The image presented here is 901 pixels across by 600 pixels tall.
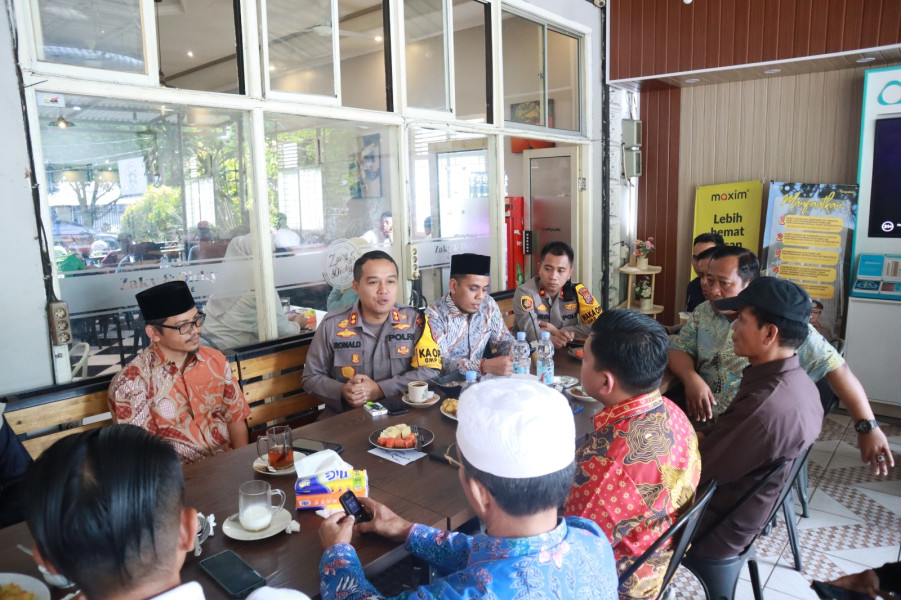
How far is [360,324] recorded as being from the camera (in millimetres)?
2924

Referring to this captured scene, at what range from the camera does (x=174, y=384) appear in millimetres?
2357

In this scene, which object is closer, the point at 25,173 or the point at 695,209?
the point at 25,173

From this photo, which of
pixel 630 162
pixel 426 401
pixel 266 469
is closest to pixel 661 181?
pixel 630 162

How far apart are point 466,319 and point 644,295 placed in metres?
2.93

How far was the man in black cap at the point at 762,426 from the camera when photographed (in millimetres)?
1858

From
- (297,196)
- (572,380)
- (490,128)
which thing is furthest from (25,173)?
(490,128)

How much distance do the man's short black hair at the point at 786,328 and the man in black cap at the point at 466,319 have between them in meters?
1.37

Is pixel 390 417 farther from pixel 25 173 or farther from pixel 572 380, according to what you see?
pixel 25 173

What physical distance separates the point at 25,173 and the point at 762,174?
211 inches

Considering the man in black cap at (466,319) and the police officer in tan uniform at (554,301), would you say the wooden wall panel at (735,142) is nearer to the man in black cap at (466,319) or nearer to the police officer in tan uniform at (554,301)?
the police officer in tan uniform at (554,301)

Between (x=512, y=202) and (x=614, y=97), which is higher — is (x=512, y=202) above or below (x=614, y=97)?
below

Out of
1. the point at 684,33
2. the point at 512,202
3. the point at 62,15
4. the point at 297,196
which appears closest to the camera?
the point at 62,15

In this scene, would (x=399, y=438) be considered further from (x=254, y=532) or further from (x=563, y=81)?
(x=563, y=81)

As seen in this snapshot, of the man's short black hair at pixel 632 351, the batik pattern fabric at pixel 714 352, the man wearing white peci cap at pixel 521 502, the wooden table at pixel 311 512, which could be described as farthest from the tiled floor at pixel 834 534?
the man wearing white peci cap at pixel 521 502
